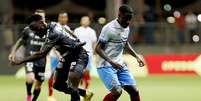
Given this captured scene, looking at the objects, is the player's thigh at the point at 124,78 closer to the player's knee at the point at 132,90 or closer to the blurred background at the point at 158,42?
the player's knee at the point at 132,90

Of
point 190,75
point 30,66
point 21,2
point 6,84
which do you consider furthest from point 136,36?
point 30,66

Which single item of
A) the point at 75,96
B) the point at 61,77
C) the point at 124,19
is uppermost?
the point at 124,19

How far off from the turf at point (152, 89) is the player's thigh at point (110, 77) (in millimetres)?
5283

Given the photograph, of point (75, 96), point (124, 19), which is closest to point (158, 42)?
point (75, 96)

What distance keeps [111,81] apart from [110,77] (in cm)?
9

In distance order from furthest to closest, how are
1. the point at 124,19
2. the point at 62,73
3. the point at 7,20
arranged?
1. the point at 7,20
2. the point at 62,73
3. the point at 124,19

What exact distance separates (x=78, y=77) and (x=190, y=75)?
1489 centimetres

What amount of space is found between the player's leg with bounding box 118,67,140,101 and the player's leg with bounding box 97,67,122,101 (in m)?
0.16

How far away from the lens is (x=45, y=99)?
810 inches

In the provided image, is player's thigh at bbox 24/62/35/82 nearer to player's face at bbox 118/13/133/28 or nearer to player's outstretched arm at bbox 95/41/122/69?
player's outstretched arm at bbox 95/41/122/69

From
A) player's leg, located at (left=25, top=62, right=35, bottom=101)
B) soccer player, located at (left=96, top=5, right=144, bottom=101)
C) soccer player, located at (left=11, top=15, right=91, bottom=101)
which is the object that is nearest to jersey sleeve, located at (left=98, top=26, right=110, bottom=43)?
soccer player, located at (left=96, top=5, right=144, bottom=101)

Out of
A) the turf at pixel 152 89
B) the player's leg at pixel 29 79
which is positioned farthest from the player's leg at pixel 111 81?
the turf at pixel 152 89

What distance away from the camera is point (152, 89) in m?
24.2

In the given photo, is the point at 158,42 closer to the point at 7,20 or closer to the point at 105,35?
the point at 7,20
